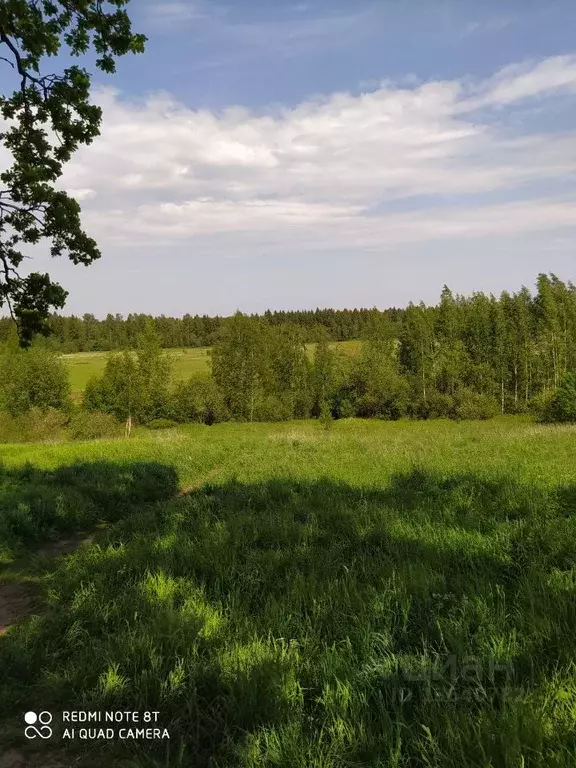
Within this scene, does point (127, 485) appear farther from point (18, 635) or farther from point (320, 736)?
point (320, 736)

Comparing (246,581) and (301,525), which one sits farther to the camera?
(301,525)

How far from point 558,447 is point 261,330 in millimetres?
57583

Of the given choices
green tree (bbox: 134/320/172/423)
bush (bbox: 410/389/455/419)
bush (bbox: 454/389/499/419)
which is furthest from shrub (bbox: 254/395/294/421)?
bush (bbox: 454/389/499/419)

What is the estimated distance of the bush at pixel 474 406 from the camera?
63625 mm

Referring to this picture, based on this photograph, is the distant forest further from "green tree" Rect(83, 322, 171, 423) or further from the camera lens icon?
the camera lens icon

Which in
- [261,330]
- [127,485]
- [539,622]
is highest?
[261,330]

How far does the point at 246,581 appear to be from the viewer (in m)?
5.04

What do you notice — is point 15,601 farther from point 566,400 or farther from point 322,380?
point 322,380

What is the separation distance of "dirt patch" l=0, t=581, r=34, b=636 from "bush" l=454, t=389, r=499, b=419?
6366 centimetres

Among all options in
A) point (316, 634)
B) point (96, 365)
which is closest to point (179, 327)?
point (96, 365)

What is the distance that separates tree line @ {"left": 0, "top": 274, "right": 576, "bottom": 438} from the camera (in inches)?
2525

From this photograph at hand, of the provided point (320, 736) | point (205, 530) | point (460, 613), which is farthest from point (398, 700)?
point (205, 530)

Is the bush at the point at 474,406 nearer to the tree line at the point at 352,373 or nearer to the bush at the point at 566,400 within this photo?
the tree line at the point at 352,373

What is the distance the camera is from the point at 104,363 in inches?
3922
